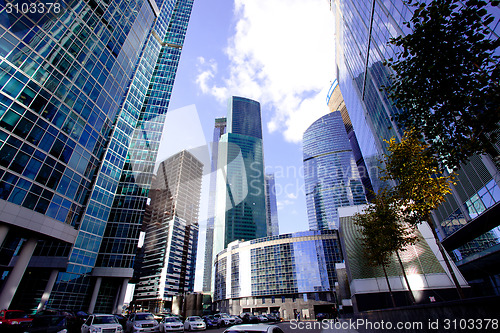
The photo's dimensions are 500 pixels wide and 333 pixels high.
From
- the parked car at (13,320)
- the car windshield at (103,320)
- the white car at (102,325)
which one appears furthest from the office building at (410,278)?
the parked car at (13,320)

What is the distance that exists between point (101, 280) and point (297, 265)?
69.0m

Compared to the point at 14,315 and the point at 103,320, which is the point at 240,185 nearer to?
the point at 14,315

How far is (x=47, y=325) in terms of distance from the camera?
39.3 ft

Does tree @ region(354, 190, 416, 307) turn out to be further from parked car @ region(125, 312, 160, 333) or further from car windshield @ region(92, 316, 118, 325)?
car windshield @ region(92, 316, 118, 325)

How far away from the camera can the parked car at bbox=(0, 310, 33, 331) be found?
14.6m

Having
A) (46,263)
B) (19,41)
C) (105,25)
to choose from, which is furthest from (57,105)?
(46,263)

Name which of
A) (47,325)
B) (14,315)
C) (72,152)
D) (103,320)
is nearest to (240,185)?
(72,152)

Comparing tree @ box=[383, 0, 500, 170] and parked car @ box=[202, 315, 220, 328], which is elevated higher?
tree @ box=[383, 0, 500, 170]

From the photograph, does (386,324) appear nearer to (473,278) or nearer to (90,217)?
(473,278)

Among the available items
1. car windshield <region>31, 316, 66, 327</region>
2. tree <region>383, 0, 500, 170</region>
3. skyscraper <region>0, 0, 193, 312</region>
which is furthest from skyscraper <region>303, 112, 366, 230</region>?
car windshield <region>31, 316, 66, 327</region>

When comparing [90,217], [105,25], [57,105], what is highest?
[105,25]

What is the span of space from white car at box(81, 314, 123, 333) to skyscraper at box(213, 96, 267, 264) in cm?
14271

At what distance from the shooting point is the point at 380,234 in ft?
70.5

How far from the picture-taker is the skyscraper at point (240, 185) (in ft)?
515
